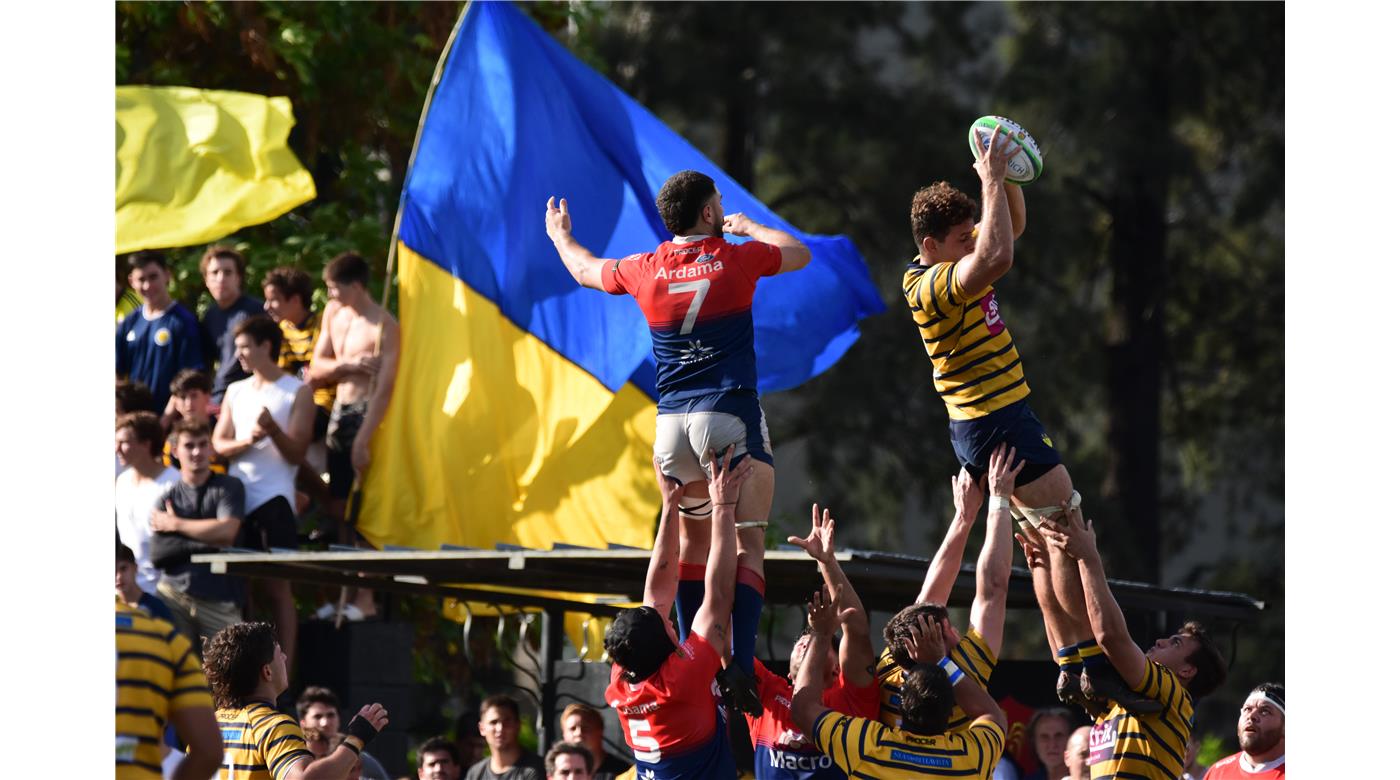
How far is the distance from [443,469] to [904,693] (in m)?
5.75

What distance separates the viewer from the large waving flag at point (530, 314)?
40.6 feet

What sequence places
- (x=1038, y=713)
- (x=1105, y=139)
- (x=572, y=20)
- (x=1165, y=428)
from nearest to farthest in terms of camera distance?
1. (x=1038, y=713)
2. (x=572, y=20)
3. (x=1105, y=139)
4. (x=1165, y=428)

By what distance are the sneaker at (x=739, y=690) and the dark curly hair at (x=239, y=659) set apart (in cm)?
158

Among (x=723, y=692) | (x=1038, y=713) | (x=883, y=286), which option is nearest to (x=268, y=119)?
(x=1038, y=713)

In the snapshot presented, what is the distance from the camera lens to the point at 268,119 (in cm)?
1386

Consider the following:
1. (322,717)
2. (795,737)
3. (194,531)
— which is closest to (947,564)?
(795,737)

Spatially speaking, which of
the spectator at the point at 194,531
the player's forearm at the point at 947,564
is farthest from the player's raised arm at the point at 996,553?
the spectator at the point at 194,531

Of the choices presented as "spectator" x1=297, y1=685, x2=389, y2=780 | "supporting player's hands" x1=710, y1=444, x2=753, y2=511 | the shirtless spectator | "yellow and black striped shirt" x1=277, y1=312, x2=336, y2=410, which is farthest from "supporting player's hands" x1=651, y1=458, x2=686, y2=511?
"yellow and black striped shirt" x1=277, y1=312, x2=336, y2=410

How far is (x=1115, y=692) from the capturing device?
22.7ft

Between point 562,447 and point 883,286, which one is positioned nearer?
point 562,447

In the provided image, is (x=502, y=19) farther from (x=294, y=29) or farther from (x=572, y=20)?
(x=572, y=20)

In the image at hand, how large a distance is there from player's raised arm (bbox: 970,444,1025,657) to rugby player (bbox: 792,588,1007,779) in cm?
51

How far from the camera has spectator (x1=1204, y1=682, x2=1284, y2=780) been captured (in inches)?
305

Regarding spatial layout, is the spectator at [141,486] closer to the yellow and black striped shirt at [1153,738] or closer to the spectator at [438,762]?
the spectator at [438,762]
